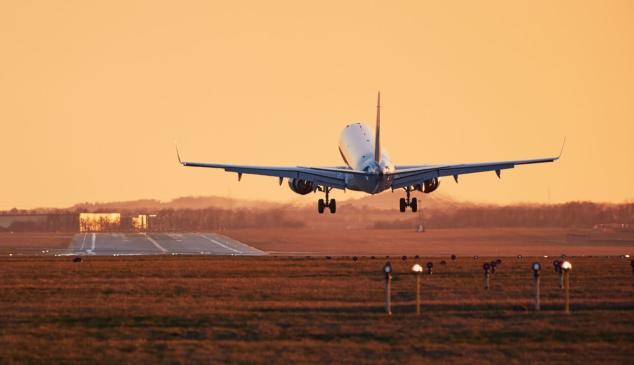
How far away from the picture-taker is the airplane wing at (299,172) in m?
94.1

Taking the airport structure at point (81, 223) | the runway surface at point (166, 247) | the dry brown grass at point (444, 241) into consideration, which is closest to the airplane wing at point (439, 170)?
the dry brown grass at point (444, 241)

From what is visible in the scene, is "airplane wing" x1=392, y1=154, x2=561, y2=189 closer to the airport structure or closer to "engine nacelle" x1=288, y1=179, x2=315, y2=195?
"engine nacelle" x1=288, y1=179, x2=315, y2=195

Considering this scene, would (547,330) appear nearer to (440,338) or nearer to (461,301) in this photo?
(440,338)

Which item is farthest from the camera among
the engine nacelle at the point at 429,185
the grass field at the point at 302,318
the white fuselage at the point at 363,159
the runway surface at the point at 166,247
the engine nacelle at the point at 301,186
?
the runway surface at the point at 166,247

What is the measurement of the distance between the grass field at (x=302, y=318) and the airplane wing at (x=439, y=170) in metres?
25.5

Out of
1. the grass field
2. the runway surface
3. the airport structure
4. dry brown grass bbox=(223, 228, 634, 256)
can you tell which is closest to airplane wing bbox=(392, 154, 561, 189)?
dry brown grass bbox=(223, 228, 634, 256)


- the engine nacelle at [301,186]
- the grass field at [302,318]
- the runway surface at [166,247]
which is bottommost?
the grass field at [302,318]

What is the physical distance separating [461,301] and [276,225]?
378ft

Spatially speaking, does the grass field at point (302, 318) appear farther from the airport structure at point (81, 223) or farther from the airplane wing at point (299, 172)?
the airport structure at point (81, 223)

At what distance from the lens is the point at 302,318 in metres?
44.1

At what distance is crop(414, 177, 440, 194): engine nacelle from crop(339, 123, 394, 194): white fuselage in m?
3.94

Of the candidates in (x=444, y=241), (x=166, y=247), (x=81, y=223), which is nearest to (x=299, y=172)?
(x=166, y=247)

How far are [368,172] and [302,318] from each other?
46949 millimetres

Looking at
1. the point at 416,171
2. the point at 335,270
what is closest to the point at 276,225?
the point at 416,171
